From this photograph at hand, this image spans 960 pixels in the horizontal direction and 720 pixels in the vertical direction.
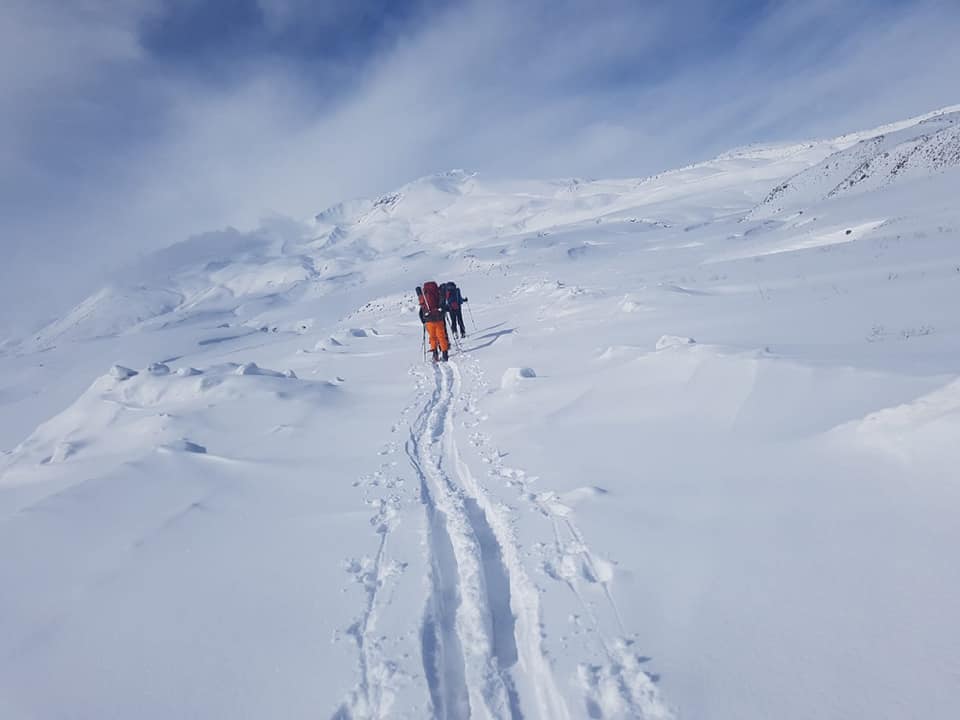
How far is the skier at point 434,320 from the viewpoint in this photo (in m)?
12.2

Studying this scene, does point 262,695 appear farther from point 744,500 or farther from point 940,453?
point 940,453

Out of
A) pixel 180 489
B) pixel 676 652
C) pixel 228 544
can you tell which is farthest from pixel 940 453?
pixel 180 489

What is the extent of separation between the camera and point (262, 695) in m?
2.45

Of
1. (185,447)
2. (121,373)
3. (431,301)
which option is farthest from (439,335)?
(121,373)

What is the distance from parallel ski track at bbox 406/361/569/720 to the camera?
95.1 inches

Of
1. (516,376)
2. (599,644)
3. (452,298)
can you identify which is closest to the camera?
(599,644)

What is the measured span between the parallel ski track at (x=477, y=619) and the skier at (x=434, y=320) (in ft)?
24.6

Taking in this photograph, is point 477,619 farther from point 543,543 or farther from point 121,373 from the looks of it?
point 121,373

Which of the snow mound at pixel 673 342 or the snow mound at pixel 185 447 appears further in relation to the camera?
the snow mound at pixel 673 342

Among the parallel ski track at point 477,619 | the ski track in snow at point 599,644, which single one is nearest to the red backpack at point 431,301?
the parallel ski track at point 477,619

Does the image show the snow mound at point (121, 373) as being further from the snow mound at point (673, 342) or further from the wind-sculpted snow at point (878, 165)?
the wind-sculpted snow at point (878, 165)

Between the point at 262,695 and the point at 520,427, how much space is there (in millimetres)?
4231

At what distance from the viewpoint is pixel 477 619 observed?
115 inches

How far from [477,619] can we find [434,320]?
9850 millimetres
